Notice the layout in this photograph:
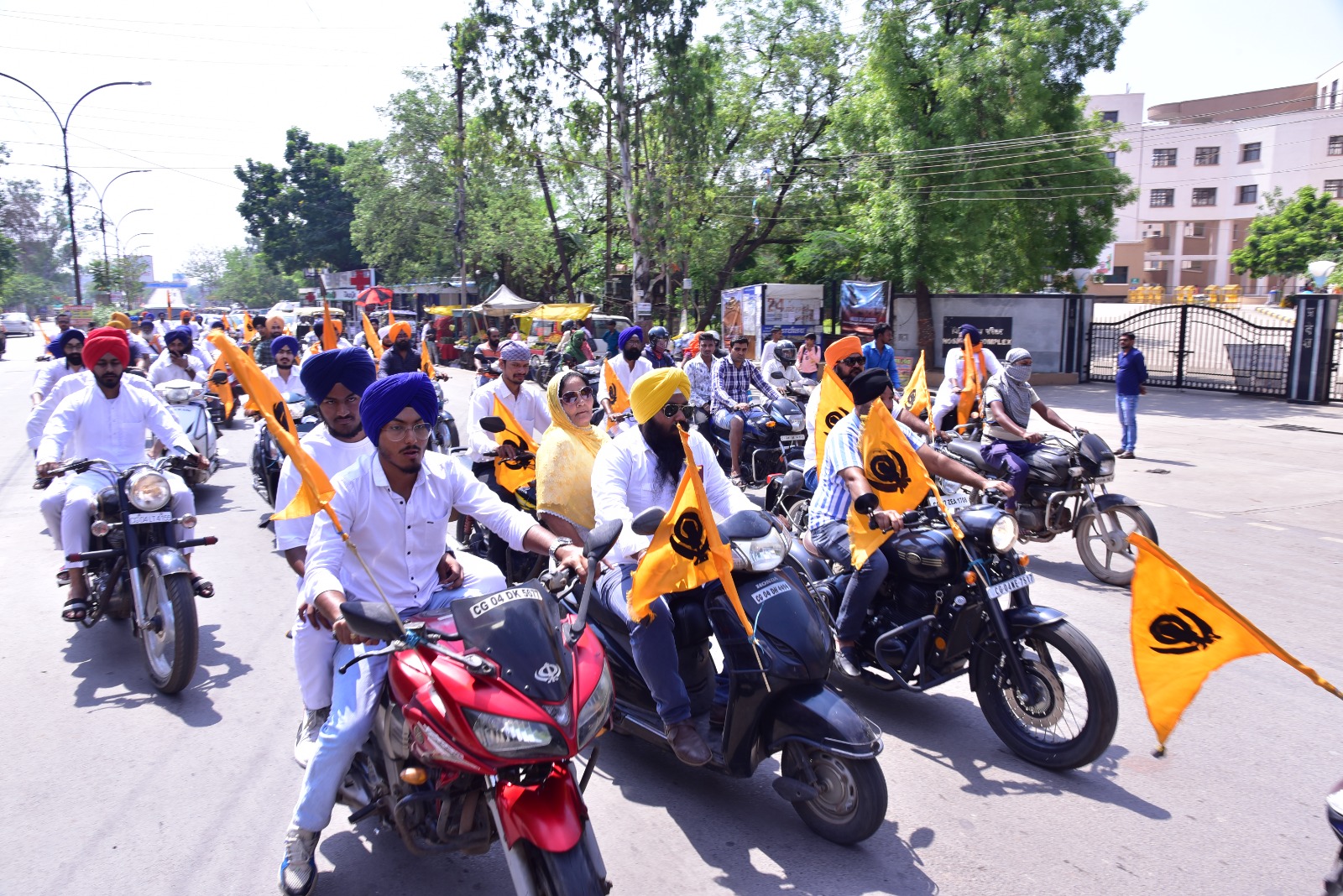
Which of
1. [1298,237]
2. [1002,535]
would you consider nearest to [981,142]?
[1002,535]

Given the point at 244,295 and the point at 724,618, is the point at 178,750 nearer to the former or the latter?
the point at 724,618

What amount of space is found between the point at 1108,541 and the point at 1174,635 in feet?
14.9

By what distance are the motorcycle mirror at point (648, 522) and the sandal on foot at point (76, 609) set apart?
13.4 ft

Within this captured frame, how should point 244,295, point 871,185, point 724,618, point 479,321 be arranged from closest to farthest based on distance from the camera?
point 724,618
point 871,185
point 479,321
point 244,295

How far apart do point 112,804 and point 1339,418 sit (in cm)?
1909

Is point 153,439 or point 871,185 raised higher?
point 871,185

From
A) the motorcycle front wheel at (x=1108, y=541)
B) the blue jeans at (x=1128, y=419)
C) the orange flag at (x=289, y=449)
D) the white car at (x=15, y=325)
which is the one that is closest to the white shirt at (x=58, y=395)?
the orange flag at (x=289, y=449)

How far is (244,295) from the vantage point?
4498 inches

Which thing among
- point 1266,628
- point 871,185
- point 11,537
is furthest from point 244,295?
point 1266,628

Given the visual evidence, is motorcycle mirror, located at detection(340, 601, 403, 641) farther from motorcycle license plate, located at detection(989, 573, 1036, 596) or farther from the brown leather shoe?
motorcycle license plate, located at detection(989, 573, 1036, 596)

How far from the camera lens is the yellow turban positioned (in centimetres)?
431

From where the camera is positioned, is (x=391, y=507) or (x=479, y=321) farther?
(x=479, y=321)

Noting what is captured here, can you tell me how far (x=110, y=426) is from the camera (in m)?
6.16

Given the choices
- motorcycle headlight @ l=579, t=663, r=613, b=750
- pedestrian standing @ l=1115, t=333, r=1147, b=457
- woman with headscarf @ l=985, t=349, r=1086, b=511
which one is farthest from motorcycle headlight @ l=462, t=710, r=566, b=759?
pedestrian standing @ l=1115, t=333, r=1147, b=457
